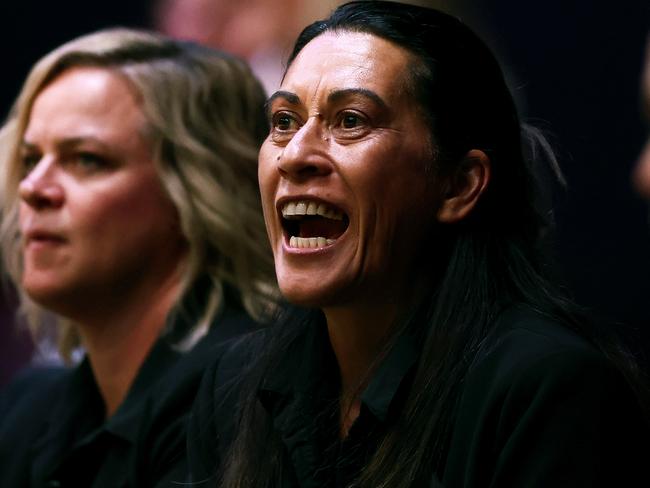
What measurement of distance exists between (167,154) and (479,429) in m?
1.57

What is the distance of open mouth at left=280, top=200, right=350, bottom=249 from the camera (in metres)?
2.24

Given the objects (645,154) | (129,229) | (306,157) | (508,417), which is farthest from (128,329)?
(508,417)

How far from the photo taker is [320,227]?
2.33 metres

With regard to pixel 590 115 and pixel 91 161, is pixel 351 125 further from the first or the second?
pixel 91 161

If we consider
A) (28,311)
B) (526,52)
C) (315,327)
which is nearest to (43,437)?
(28,311)

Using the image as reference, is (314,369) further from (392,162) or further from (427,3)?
(427,3)

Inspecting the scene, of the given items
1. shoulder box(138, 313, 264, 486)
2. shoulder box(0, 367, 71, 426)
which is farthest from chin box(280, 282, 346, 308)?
shoulder box(0, 367, 71, 426)

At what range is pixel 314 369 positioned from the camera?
7.86 ft

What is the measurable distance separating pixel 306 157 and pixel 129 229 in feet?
3.47

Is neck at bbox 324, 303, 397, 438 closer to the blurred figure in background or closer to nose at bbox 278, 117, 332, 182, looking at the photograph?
nose at bbox 278, 117, 332, 182

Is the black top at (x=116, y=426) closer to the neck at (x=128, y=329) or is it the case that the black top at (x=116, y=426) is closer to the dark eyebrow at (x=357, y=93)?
the neck at (x=128, y=329)

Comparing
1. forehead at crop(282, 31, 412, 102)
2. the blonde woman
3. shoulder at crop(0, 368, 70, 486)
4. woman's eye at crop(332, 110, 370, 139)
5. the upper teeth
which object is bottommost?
shoulder at crop(0, 368, 70, 486)

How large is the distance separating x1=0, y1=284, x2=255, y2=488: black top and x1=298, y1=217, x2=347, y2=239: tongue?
2.10ft

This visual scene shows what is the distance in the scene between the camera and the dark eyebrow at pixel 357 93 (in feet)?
7.32
